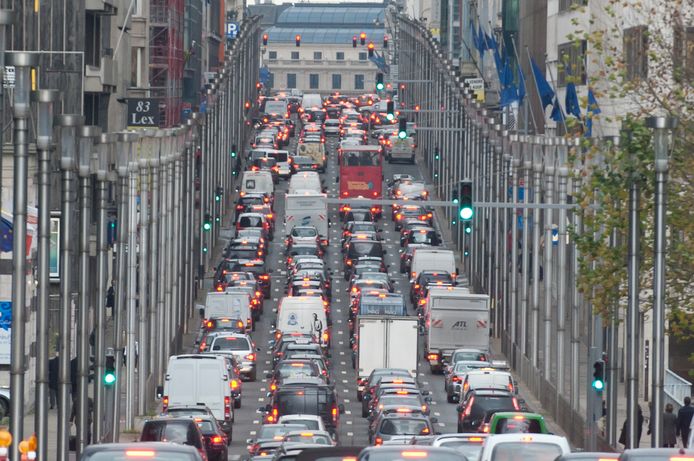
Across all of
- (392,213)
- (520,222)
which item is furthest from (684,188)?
(392,213)

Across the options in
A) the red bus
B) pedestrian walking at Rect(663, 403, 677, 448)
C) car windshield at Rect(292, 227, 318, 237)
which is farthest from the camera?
the red bus

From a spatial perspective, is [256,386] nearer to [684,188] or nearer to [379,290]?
[379,290]

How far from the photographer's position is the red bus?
127m

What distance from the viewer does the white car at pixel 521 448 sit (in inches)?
1224

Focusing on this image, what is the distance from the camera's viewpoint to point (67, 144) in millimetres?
44031

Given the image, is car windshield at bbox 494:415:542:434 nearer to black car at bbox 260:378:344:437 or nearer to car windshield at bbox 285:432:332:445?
car windshield at bbox 285:432:332:445

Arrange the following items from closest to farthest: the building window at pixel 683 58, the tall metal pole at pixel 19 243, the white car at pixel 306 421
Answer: the tall metal pole at pixel 19 243 < the building window at pixel 683 58 < the white car at pixel 306 421

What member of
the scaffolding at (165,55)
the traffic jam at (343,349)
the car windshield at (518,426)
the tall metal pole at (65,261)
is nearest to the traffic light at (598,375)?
the traffic jam at (343,349)

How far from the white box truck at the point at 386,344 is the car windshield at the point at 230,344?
4.10 meters

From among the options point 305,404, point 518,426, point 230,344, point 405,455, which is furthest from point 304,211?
point 405,455

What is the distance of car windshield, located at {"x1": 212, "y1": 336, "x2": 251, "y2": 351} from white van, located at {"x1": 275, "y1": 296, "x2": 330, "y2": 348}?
566 cm

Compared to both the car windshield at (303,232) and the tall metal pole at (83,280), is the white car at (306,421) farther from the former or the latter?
the car windshield at (303,232)

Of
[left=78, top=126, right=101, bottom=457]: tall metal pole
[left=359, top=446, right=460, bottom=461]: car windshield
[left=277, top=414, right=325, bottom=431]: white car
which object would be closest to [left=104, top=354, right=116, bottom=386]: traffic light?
[left=78, top=126, right=101, bottom=457]: tall metal pole

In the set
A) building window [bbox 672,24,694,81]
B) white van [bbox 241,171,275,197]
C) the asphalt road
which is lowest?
the asphalt road
